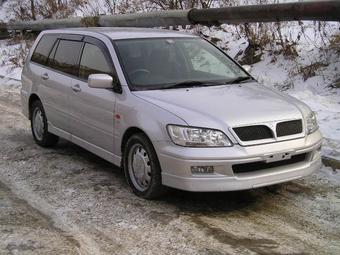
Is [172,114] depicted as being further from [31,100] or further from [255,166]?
[31,100]

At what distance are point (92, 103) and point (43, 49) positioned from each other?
2123mm

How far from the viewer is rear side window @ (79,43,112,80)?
20.7ft

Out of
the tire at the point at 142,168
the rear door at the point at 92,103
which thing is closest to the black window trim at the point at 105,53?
the rear door at the point at 92,103

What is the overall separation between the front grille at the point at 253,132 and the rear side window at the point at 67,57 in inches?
103

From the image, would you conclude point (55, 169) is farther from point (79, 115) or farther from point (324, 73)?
point (324, 73)

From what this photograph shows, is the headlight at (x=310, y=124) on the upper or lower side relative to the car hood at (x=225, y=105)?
lower

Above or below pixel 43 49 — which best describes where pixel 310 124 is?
below

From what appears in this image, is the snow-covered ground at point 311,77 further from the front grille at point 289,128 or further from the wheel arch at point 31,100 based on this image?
the wheel arch at point 31,100

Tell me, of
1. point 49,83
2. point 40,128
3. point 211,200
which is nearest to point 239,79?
point 211,200

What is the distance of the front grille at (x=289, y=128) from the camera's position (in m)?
5.24

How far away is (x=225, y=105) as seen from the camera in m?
5.36

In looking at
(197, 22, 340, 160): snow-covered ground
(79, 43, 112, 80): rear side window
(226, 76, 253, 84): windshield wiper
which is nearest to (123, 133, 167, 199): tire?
(79, 43, 112, 80): rear side window

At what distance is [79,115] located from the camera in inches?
262

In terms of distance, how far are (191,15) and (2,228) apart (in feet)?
24.3
